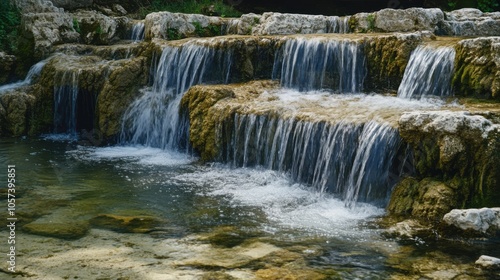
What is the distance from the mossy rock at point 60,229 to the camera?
525 centimetres

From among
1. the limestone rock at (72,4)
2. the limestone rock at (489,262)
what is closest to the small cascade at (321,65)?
the limestone rock at (489,262)

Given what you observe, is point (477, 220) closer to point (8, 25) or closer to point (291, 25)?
point (291, 25)

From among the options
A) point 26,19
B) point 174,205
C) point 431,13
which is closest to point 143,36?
point 26,19

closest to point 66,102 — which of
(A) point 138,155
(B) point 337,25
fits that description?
(A) point 138,155

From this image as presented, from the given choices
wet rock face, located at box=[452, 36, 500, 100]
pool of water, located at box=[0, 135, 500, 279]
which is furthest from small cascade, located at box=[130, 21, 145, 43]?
wet rock face, located at box=[452, 36, 500, 100]

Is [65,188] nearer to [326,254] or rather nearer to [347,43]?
[326,254]

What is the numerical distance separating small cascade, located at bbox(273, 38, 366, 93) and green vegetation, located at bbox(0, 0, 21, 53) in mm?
6544

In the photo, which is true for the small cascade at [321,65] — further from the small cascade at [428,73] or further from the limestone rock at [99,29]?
the limestone rock at [99,29]

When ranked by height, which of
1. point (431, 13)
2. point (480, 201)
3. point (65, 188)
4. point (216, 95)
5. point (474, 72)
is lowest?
point (65, 188)

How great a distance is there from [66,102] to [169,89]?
2291 millimetres

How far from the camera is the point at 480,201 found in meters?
5.61

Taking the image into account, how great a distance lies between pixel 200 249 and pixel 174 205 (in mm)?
1576

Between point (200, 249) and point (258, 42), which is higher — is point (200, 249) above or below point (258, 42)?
below

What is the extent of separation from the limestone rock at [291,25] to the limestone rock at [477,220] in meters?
6.83
